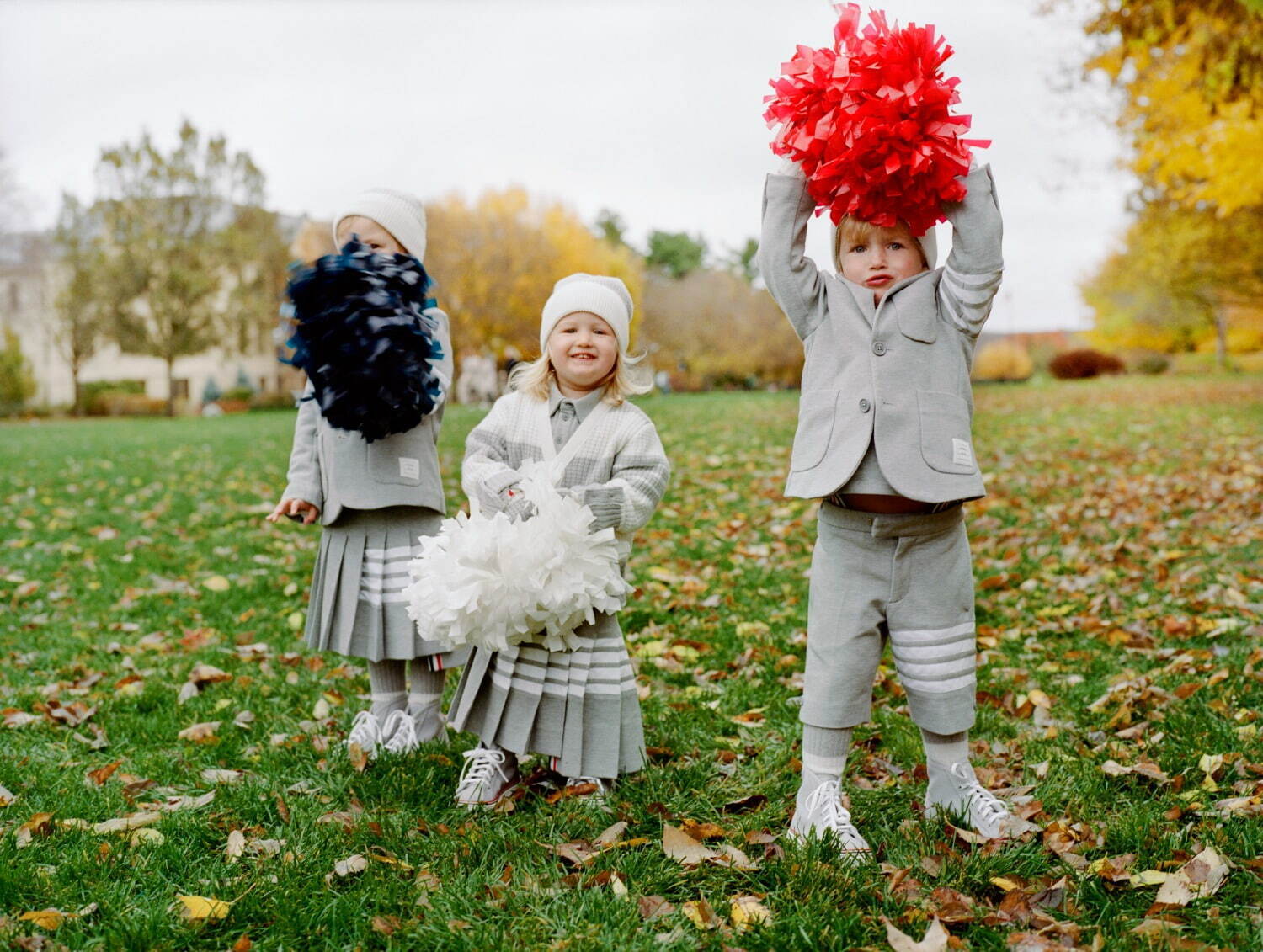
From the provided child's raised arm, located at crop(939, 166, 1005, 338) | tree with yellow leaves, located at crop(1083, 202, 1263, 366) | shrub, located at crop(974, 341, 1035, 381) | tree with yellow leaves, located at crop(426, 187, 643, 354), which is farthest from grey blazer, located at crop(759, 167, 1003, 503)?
shrub, located at crop(974, 341, 1035, 381)

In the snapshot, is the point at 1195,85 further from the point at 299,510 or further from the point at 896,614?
the point at 299,510

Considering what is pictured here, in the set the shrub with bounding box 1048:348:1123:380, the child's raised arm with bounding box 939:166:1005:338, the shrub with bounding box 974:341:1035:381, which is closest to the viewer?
the child's raised arm with bounding box 939:166:1005:338

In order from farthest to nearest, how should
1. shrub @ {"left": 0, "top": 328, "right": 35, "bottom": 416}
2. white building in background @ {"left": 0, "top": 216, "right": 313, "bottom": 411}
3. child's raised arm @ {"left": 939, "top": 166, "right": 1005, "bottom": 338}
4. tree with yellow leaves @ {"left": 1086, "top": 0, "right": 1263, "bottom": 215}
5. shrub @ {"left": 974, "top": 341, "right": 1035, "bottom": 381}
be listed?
white building in background @ {"left": 0, "top": 216, "right": 313, "bottom": 411}, shrub @ {"left": 974, "top": 341, "right": 1035, "bottom": 381}, shrub @ {"left": 0, "top": 328, "right": 35, "bottom": 416}, tree with yellow leaves @ {"left": 1086, "top": 0, "right": 1263, "bottom": 215}, child's raised arm @ {"left": 939, "top": 166, "right": 1005, "bottom": 338}

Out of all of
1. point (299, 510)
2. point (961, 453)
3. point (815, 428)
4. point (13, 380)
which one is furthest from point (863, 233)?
point (13, 380)

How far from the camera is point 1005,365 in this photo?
40.0 metres

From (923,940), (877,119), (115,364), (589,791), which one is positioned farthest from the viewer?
(115,364)

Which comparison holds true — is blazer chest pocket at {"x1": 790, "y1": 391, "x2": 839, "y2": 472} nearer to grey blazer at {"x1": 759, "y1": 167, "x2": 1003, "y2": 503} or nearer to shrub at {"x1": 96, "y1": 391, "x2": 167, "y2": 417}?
grey blazer at {"x1": 759, "y1": 167, "x2": 1003, "y2": 503}

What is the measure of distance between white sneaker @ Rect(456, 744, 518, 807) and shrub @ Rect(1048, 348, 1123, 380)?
1430 inches

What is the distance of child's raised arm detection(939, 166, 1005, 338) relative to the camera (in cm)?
257

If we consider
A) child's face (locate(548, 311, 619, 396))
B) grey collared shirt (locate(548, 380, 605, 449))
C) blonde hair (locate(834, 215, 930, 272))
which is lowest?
grey collared shirt (locate(548, 380, 605, 449))

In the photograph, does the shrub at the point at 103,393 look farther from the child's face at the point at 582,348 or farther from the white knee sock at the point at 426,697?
the child's face at the point at 582,348

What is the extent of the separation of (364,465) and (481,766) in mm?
1097

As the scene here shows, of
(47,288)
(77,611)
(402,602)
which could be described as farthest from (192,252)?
(402,602)

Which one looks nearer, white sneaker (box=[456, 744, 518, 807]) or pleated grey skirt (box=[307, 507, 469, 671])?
white sneaker (box=[456, 744, 518, 807])
